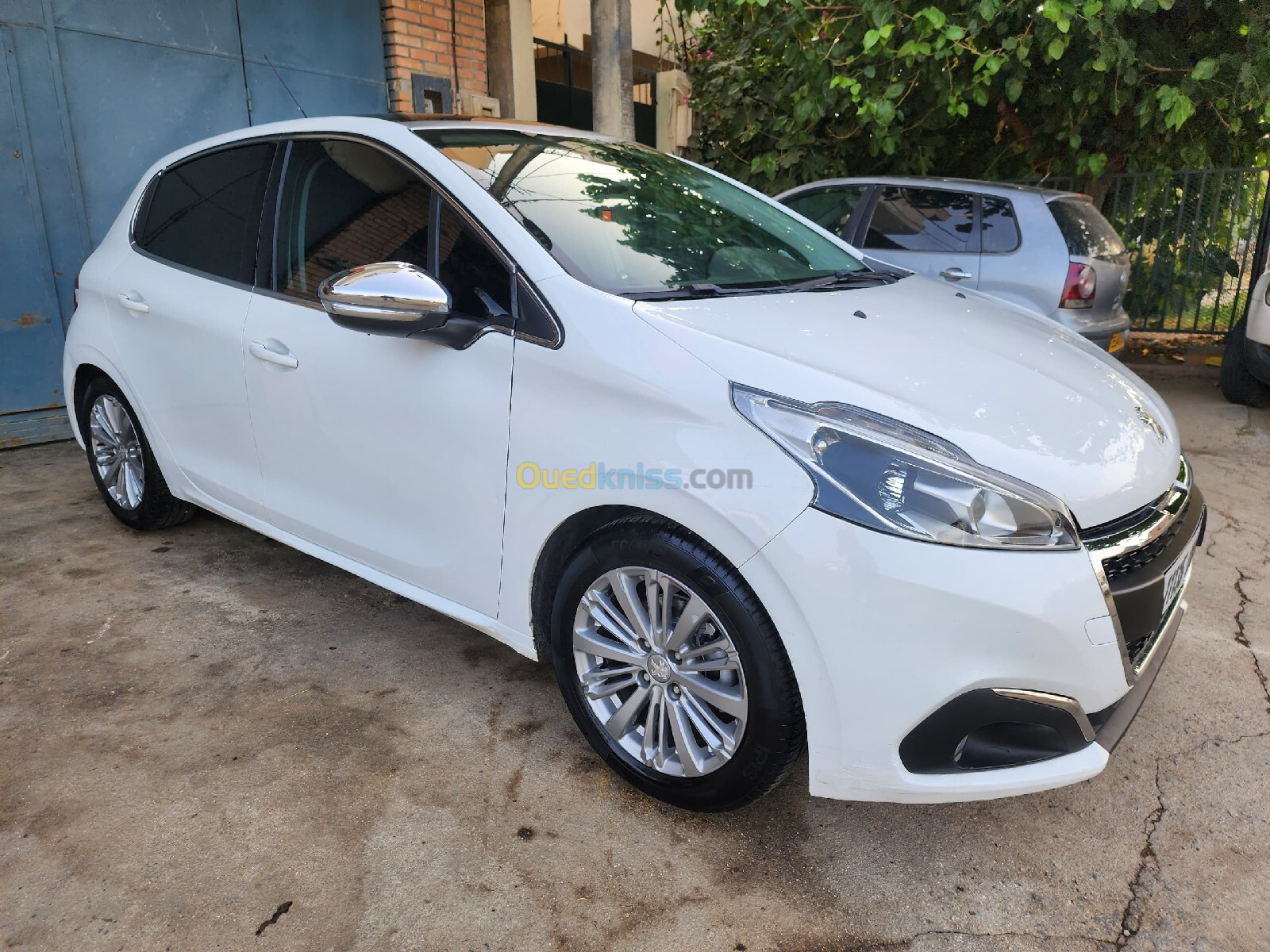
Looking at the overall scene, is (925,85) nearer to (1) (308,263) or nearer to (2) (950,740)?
(1) (308,263)

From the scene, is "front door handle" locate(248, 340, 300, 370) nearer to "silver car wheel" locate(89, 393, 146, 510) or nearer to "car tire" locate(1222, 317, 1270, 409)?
"silver car wheel" locate(89, 393, 146, 510)

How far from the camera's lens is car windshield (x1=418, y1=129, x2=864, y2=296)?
2.46m

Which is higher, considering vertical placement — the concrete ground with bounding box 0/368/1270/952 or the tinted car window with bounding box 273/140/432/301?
the tinted car window with bounding box 273/140/432/301

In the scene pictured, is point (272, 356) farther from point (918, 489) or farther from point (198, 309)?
point (918, 489)

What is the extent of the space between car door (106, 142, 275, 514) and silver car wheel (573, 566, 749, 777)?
5.01 feet

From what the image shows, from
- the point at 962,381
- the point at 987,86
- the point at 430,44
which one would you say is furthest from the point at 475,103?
the point at 962,381

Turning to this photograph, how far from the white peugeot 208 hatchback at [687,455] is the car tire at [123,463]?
0.69m

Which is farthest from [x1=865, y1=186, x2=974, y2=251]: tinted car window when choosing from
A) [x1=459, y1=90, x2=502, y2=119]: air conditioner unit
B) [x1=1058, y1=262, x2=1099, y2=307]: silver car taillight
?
[x1=459, y1=90, x2=502, y2=119]: air conditioner unit

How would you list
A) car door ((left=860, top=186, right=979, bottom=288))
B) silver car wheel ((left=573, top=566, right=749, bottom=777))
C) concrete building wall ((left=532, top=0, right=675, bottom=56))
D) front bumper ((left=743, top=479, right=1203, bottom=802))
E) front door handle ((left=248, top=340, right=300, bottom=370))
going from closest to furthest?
front bumper ((left=743, top=479, right=1203, bottom=802)) < silver car wheel ((left=573, top=566, right=749, bottom=777)) < front door handle ((left=248, top=340, right=300, bottom=370)) < car door ((left=860, top=186, right=979, bottom=288)) < concrete building wall ((left=532, top=0, right=675, bottom=56))

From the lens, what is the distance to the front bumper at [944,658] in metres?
1.78

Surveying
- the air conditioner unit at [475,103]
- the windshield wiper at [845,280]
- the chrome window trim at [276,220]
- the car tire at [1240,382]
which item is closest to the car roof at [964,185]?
the car tire at [1240,382]

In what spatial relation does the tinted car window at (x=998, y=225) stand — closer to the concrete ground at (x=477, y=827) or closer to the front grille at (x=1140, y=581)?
the concrete ground at (x=477, y=827)

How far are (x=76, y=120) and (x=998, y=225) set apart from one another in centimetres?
587

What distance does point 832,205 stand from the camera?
21.4 ft
